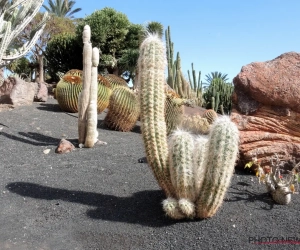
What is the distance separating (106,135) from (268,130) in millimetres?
4323

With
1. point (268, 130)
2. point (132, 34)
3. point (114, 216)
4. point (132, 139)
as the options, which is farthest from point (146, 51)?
point (132, 34)

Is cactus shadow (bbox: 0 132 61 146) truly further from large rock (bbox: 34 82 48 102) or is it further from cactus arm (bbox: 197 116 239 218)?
cactus arm (bbox: 197 116 239 218)

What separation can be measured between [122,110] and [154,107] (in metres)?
5.10

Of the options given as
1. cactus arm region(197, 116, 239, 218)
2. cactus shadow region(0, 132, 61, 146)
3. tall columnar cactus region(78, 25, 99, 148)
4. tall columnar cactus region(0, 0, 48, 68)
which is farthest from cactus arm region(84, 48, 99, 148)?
tall columnar cactus region(0, 0, 48, 68)

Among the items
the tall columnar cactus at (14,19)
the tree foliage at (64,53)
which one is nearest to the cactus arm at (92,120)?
the tall columnar cactus at (14,19)

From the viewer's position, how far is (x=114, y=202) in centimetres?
463

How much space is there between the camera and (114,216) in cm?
429

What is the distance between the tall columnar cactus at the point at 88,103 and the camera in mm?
7645

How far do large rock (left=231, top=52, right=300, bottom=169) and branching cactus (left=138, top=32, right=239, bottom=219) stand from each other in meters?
1.32

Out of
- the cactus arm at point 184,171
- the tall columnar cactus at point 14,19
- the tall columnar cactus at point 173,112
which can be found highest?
the tall columnar cactus at point 14,19

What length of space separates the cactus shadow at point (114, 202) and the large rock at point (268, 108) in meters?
1.46

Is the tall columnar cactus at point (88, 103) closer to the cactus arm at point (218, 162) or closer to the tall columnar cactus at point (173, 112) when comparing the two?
the tall columnar cactus at point (173, 112)

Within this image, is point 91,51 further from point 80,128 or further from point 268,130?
point 268,130

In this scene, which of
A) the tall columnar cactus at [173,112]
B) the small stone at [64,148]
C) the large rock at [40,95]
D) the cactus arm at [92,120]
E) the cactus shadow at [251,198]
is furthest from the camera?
the large rock at [40,95]
